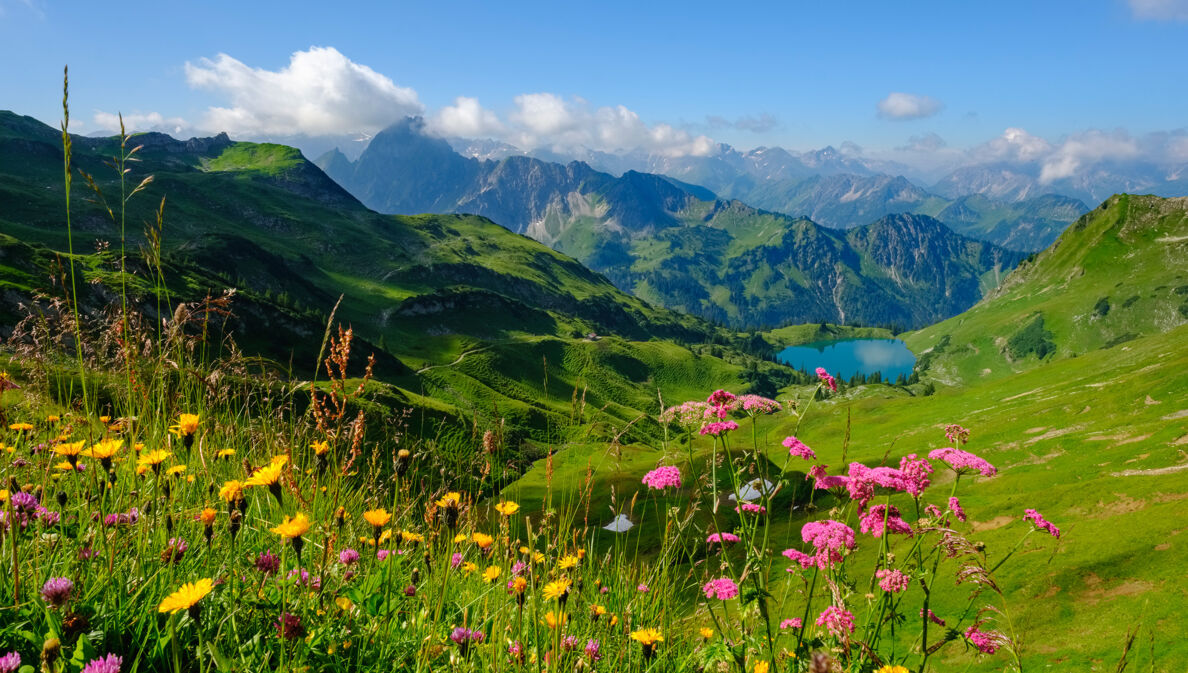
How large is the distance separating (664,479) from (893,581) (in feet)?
7.04

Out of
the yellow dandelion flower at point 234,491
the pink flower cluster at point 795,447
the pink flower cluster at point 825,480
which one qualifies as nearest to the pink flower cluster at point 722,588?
the pink flower cluster at point 825,480

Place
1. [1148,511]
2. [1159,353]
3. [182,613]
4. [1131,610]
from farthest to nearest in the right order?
1. [1159,353]
2. [1148,511]
3. [1131,610]
4. [182,613]

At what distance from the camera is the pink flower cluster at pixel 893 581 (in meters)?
3.70

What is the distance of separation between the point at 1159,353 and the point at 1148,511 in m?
113

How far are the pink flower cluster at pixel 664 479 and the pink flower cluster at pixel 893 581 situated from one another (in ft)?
6.03

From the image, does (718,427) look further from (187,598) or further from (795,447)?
(187,598)

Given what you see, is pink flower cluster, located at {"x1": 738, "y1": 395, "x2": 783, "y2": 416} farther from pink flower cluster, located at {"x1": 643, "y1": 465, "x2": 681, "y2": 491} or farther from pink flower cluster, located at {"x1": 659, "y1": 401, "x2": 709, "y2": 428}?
pink flower cluster, located at {"x1": 643, "y1": 465, "x2": 681, "y2": 491}

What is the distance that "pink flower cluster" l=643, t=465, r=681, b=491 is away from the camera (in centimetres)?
530

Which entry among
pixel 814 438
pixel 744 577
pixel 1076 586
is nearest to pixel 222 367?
pixel 744 577

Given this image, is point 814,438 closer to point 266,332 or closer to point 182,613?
point 266,332

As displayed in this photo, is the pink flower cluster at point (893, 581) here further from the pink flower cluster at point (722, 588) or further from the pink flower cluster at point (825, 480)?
the pink flower cluster at point (722, 588)

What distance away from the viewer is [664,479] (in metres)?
5.42

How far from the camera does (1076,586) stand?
3066 centimetres

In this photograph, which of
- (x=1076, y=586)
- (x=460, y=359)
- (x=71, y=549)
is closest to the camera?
(x=71, y=549)
